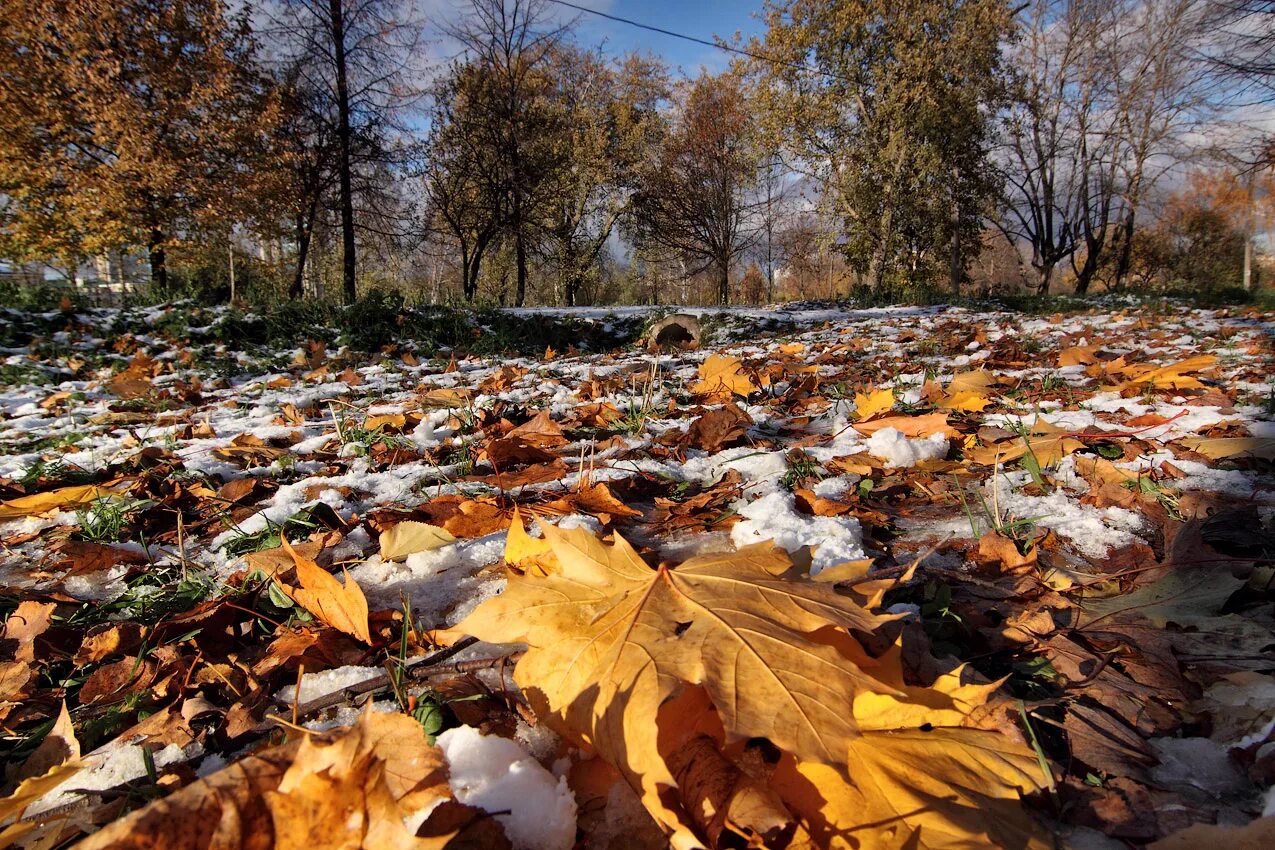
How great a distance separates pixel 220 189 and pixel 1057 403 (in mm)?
14953

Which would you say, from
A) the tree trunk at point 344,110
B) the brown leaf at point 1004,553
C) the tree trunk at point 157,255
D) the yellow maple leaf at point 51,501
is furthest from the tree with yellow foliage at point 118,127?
the brown leaf at point 1004,553

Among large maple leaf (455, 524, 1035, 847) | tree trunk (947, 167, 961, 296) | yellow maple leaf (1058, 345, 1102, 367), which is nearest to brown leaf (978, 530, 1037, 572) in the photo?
large maple leaf (455, 524, 1035, 847)

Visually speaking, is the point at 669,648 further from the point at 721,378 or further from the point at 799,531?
the point at 721,378

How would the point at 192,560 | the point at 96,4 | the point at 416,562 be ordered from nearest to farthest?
1. the point at 416,562
2. the point at 192,560
3. the point at 96,4

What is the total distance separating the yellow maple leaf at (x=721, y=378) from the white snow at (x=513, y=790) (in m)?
2.25

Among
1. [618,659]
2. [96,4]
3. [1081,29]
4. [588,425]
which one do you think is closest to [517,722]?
[618,659]

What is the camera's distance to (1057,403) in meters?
2.46

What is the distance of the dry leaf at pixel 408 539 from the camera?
49.6 inches

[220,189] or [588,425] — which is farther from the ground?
A: [220,189]

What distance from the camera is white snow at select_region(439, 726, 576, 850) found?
0.59m

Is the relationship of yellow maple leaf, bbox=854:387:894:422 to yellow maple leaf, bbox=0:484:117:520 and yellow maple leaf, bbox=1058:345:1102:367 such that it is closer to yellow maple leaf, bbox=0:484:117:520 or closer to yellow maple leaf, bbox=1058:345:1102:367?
yellow maple leaf, bbox=1058:345:1102:367

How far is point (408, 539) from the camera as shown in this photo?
127cm

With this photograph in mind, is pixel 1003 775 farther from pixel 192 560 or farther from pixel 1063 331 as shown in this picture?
pixel 1063 331

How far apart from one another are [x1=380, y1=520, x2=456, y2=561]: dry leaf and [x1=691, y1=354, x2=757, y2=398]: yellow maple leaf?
1791 mm
